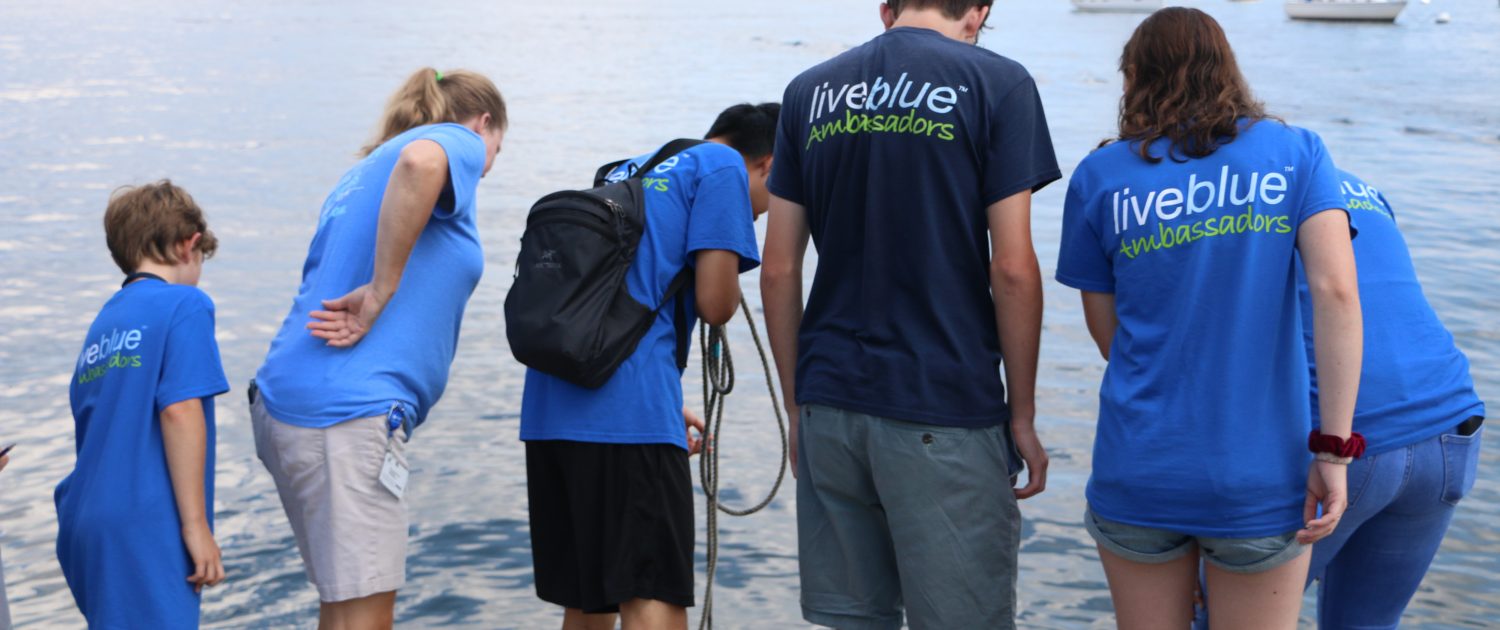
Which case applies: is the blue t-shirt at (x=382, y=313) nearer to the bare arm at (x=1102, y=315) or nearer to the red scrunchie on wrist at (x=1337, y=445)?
the bare arm at (x=1102, y=315)

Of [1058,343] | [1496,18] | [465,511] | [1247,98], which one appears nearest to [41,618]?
[465,511]

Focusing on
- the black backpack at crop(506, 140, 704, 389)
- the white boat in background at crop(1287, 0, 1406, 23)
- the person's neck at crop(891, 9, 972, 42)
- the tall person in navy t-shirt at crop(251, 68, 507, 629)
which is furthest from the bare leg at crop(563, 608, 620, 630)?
the white boat in background at crop(1287, 0, 1406, 23)

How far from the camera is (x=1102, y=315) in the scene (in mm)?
3109

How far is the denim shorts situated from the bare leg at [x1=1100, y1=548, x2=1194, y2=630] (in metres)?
0.03

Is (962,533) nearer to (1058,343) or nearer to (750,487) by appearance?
(750,487)

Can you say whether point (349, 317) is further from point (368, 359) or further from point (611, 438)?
point (611, 438)

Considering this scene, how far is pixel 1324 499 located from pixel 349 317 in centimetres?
214

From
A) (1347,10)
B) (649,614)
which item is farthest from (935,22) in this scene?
(1347,10)

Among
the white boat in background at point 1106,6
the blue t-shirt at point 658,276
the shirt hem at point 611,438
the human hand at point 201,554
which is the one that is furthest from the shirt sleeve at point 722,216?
the white boat in background at point 1106,6

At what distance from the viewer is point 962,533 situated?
3.12m

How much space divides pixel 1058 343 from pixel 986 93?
7.00 metres

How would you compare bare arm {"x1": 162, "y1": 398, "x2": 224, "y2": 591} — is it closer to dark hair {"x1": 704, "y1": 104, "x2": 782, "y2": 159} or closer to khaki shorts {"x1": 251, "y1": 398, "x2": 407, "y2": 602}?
khaki shorts {"x1": 251, "y1": 398, "x2": 407, "y2": 602}

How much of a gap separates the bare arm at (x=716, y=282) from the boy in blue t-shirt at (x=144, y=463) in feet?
3.76

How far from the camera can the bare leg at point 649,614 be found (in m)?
3.60
